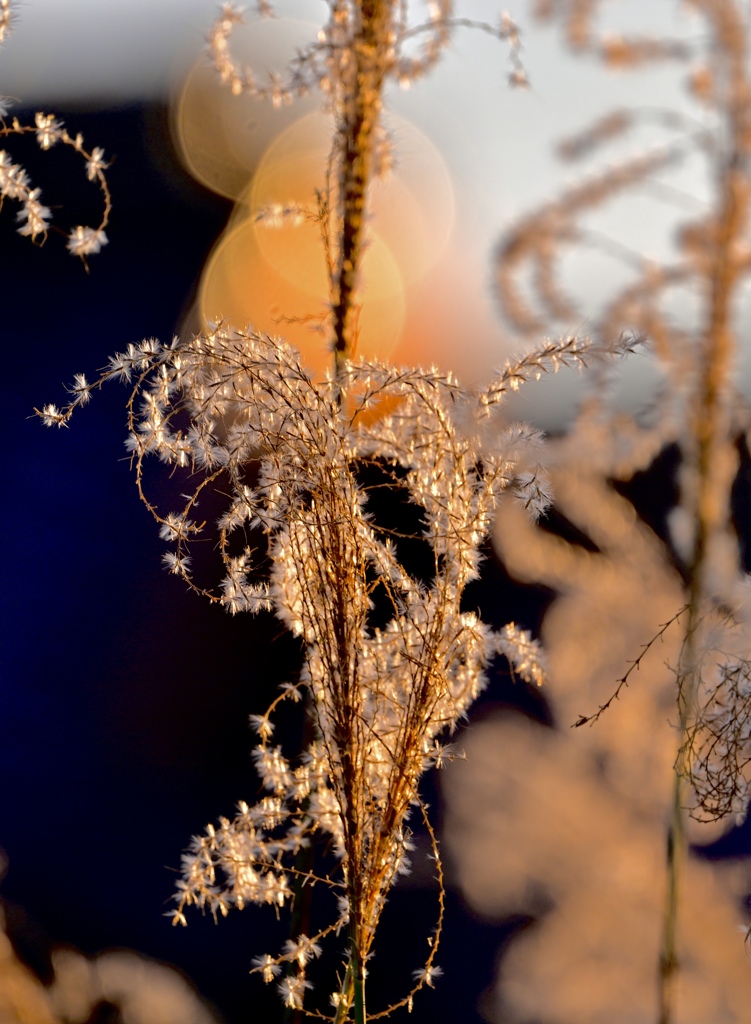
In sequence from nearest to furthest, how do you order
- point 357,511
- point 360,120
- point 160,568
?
point 357,511 → point 360,120 → point 160,568

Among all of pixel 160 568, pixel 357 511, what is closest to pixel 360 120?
pixel 357 511

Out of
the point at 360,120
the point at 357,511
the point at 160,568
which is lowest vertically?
the point at 357,511

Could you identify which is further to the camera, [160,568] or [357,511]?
[160,568]

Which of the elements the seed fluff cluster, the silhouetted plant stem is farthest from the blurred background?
the seed fluff cluster

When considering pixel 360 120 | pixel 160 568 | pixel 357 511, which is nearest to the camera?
pixel 357 511

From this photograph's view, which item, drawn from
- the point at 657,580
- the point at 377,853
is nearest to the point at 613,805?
the point at 657,580

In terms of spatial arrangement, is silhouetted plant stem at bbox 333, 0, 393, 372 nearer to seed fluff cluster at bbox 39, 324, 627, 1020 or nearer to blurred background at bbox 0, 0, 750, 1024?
seed fluff cluster at bbox 39, 324, 627, 1020

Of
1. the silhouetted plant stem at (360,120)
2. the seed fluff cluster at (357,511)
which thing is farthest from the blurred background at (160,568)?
the seed fluff cluster at (357,511)

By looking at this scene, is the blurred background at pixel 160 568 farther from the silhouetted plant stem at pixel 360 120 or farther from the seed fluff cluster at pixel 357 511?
the seed fluff cluster at pixel 357 511

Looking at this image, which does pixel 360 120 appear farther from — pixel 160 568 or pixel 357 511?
pixel 160 568
